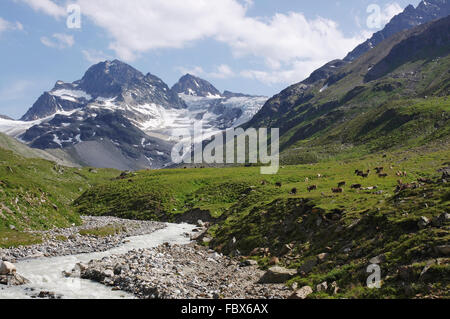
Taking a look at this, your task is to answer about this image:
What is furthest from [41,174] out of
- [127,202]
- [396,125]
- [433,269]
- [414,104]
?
[414,104]

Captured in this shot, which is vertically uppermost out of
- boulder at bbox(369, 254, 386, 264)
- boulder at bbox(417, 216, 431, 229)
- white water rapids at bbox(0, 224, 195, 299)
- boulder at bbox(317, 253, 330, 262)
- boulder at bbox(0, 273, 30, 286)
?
boulder at bbox(417, 216, 431, 229)

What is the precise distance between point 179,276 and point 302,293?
9874 mm

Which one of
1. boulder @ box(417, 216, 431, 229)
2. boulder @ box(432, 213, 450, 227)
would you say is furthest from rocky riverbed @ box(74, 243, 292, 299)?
boulder @ box(432, 213, 450, 227)

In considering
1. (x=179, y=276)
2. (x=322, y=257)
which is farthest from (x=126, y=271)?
(x=322, y=257)

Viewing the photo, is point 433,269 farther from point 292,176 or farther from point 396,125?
point 396,125

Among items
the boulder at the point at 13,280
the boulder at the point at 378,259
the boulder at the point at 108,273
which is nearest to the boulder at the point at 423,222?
the boulder at the point at 378,259

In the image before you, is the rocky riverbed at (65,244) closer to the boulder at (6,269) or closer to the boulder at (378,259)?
the boulder at (6,269)

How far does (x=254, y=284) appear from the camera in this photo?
24.0 metres

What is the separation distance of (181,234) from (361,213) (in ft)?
94.9

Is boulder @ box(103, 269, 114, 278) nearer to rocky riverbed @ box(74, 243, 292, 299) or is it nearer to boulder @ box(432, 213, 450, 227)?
rocky riverbed @ box(74, 243, 292, 299)

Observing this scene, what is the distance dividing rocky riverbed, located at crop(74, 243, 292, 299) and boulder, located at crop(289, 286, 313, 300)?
913 millimetres

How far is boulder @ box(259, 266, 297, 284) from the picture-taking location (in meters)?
23.9

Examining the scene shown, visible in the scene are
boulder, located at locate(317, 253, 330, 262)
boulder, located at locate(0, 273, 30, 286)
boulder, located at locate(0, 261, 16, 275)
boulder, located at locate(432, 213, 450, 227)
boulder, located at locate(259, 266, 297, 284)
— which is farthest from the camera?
boulder, located at locate(317, 253, 330, 262)

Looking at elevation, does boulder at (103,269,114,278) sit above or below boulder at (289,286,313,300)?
below
